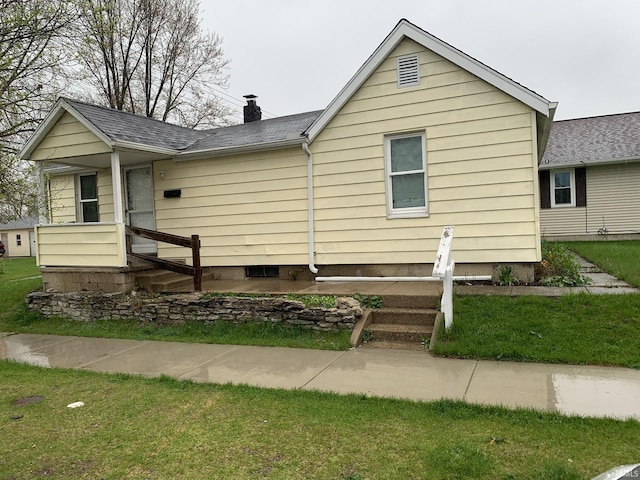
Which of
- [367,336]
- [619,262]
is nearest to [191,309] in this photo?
[367,336]

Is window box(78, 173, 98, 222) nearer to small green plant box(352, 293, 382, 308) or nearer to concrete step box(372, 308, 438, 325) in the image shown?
small green plant box(352, 293, 382, 308)

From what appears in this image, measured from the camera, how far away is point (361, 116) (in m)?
8.62

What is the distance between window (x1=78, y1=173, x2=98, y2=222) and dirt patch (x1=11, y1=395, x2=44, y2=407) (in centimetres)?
744

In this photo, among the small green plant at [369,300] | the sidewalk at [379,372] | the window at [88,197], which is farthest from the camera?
the window at [88,197]

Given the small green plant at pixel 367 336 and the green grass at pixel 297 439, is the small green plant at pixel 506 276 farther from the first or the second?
the green grass at pixel 297 439

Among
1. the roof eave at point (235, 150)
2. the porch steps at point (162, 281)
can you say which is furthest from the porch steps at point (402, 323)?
the porch steps at point (162, 281)

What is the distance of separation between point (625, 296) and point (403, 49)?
17.6ft

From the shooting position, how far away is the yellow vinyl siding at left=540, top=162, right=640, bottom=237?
1664 cm

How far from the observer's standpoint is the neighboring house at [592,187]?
54.5 ft

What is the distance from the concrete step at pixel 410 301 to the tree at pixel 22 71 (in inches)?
297

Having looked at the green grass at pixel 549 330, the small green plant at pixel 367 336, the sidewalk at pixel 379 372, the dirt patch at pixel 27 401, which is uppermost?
the green grass at pixel 549 330

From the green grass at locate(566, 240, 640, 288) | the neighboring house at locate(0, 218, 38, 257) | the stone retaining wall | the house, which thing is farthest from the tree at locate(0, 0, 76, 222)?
the neighboring house at locate(0, 218, 38, 257)

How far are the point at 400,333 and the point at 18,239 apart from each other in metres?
50.9

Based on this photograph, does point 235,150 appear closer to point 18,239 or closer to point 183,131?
point 183,131
